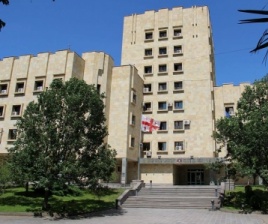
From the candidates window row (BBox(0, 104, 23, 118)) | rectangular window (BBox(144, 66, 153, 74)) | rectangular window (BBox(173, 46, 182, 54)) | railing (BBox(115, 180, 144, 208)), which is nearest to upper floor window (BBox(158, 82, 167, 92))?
rectangular window (BBox(144, 66, 153, 74))

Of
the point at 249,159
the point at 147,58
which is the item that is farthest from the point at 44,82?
the point at 249,159

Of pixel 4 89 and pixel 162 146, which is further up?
pixel 4 89

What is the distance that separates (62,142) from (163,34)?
3386 centimetres

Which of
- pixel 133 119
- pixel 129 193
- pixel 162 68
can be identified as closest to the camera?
pixel 129 193

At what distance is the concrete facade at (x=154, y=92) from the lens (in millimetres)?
39625

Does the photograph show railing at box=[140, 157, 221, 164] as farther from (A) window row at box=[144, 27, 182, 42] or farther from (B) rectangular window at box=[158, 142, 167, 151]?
(A) window row at box=[144, 27, 182, 42]

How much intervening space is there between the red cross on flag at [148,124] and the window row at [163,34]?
558 inches

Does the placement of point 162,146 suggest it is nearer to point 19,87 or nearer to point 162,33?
point 162,33

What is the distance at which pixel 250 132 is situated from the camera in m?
21.5

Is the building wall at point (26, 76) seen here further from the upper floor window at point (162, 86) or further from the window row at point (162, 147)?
the window row at point (162, 147)

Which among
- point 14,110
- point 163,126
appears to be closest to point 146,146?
point 163,126

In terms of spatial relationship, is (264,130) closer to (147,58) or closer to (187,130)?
(187,130)

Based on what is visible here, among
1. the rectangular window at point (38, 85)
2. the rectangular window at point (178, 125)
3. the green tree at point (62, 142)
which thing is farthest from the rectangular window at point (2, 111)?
the rectangular window at point (178, 125)

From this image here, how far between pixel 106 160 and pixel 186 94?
2607 centimetres
